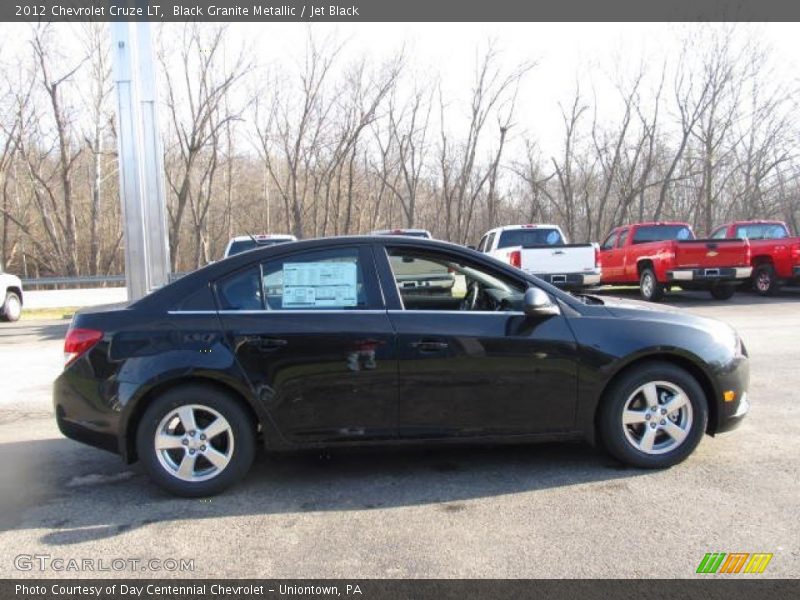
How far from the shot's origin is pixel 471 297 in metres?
4.50

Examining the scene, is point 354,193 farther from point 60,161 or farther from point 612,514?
point 612,514

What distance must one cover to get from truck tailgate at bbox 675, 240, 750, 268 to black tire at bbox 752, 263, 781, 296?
2.29m

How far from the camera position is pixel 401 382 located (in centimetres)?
380

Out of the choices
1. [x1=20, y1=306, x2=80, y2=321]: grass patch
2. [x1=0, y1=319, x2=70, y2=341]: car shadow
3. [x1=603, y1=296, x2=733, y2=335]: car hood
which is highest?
[x1=603, y1=296, x2=733, y2=335]: car hood

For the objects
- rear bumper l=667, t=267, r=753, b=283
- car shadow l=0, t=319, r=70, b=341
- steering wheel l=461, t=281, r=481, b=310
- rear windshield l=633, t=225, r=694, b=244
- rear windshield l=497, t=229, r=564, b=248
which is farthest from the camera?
rear windshield l=633, t=225, r=694, b=244

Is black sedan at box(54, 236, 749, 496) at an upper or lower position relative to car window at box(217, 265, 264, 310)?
lower

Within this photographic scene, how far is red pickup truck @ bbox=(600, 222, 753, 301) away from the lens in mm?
13633

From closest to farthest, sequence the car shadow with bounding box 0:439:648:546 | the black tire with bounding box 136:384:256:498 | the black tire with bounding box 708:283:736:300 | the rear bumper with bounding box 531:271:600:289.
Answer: the car shadow with bounding box 0:439:648:546 → the black tire with bounding box 136:384:256:498 → the rear bumper with bounding box 531:271:600:289 → the black tire with bounding box 708:283:736:300

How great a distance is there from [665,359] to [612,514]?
1214mm

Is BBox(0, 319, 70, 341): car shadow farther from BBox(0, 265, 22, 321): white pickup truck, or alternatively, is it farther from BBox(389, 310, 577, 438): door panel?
BBox(389, 310, 577, 438): door panel

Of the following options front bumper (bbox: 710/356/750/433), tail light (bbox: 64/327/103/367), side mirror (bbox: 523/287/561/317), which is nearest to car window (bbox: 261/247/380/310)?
side mirror (bbox: 523/287/561/317)

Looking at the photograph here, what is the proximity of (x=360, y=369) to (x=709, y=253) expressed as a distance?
12.3m

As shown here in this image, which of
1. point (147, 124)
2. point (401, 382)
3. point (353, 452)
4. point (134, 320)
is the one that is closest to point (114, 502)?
point (134, 320)

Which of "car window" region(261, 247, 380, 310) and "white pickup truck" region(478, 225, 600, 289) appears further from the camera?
"white pickup truck" region(478, 225, 600, 289)
